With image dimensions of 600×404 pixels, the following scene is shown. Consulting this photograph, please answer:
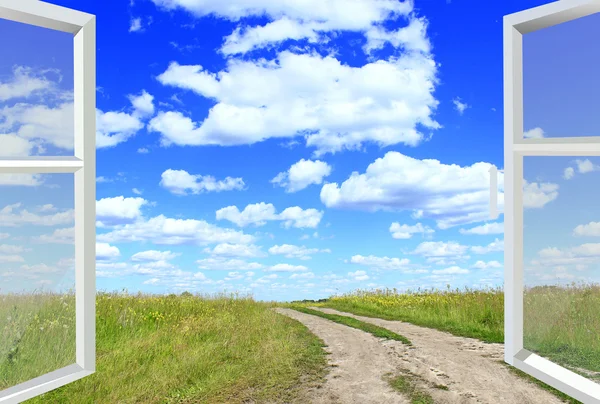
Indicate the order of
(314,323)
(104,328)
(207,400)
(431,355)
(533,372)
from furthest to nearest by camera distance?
(314,323)
(104,328)
(431,355)
(207,400)
(533,372)

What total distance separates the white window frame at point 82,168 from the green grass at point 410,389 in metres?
3.30

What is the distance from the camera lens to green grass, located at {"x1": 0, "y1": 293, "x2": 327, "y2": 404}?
4.44 m

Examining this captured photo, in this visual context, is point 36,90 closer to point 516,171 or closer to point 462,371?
point 516,171

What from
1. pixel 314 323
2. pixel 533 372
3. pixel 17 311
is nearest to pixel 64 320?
pixel 17 311

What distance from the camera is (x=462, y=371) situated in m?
6.54

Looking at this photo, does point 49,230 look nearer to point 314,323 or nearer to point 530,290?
point 530,290

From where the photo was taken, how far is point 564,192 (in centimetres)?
445

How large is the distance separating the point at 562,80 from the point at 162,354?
610 cm

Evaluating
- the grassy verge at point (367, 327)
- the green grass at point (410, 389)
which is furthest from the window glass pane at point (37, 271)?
the grassy verge at point (367, 327)

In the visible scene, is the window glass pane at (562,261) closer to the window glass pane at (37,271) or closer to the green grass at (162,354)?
the green grass at (162,354)

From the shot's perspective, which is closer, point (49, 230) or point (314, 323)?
point (49, 230)

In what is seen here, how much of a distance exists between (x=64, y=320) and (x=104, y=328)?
409cm

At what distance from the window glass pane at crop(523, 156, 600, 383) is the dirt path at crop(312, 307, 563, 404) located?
4.22 ft

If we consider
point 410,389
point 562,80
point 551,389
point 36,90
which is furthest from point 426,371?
point 36,90
